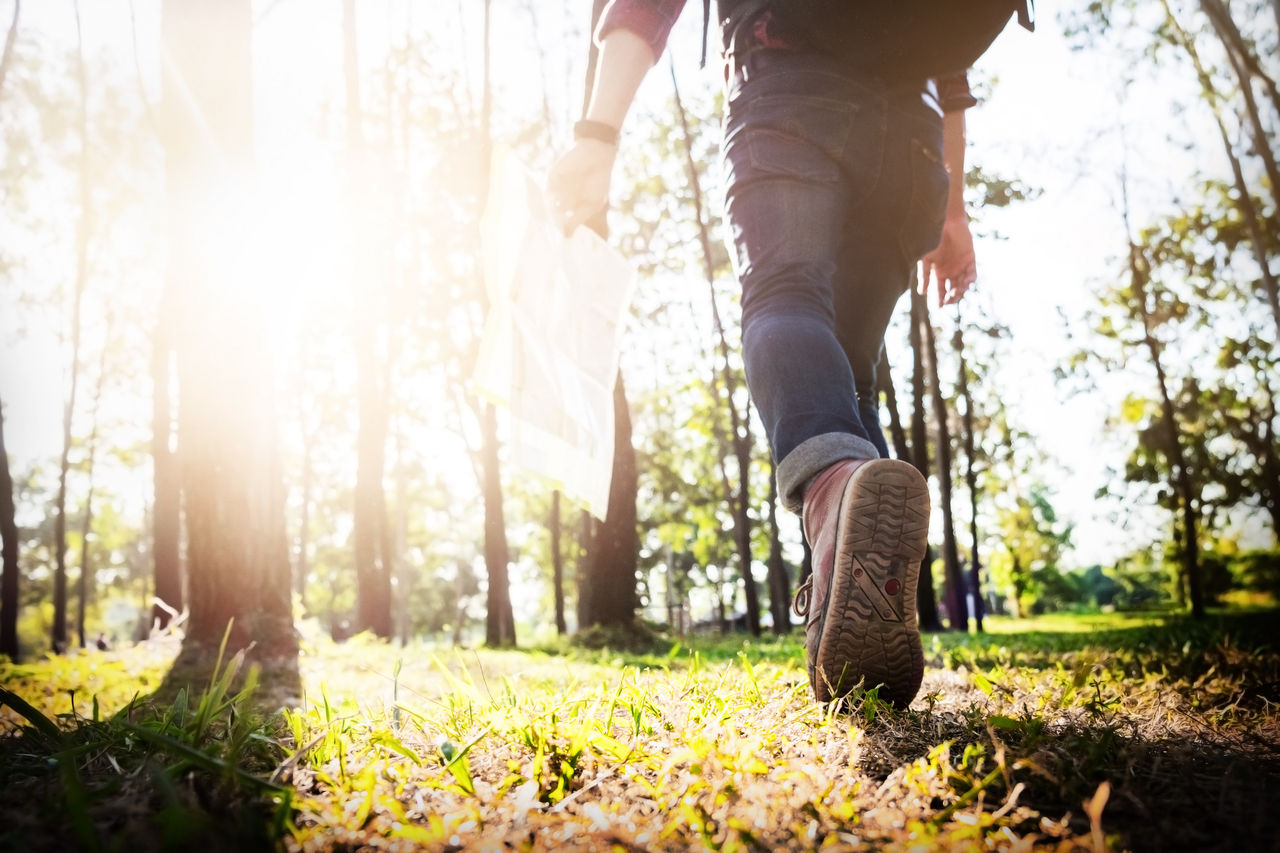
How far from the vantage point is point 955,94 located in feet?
7.50

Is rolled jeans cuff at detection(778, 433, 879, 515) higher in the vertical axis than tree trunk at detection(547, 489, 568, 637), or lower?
higher

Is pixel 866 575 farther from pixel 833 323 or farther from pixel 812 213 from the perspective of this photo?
pixel 812 213

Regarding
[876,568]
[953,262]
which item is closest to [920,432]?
[953,262]

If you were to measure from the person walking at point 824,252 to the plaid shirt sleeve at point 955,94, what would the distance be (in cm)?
3

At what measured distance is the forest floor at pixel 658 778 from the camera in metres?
0.73

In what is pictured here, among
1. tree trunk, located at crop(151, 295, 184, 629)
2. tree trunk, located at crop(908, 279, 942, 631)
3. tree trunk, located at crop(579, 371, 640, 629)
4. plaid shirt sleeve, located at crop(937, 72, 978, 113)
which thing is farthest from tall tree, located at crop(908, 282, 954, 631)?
tree trunk, located at crop(151, 295, 184, 629)

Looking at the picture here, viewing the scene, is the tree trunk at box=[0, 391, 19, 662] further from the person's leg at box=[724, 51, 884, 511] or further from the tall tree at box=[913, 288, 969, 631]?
the tall tree at box=[913, 288, 969, 631]

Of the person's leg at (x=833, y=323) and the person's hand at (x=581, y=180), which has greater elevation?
the person's hand at (x=581, y=180)

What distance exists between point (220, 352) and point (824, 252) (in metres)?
4.51

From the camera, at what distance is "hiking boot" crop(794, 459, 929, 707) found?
1302mm

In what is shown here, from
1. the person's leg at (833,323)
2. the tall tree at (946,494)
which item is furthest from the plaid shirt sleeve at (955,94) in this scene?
the tall tree at (946,494)

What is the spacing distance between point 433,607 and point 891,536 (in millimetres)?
52053

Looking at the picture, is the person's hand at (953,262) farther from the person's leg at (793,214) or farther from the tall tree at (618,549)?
the tall tree at (618,549)

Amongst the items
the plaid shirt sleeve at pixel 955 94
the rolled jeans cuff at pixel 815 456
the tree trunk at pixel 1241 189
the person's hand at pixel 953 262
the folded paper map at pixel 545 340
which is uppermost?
the tree trunk at pixel 1241 189
